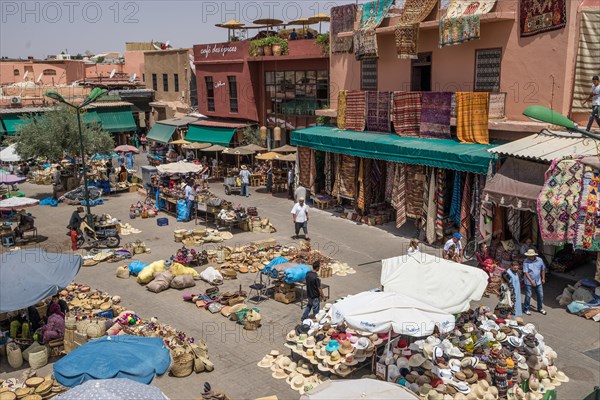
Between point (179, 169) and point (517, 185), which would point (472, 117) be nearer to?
point (517, 185)

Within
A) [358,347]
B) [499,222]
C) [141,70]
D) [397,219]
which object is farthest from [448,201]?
[141,70]

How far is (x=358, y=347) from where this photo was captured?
10773 mm

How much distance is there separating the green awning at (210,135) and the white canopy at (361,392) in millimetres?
26902

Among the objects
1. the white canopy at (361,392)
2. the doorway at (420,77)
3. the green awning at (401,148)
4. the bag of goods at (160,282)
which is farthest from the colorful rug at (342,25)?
the white canopy at (361,392)

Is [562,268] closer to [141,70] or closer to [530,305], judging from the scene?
[530,305]

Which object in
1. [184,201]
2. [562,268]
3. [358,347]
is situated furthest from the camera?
[184,201]

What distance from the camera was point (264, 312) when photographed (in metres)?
14.0

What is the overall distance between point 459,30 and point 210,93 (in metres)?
21.6

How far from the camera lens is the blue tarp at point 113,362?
331 inches

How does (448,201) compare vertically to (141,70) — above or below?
below

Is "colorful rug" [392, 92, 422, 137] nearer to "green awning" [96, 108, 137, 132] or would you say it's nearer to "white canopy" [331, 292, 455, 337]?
"white canopy" [331, 292, 455, 337]

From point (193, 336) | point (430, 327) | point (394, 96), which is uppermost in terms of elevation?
point (394, 96)

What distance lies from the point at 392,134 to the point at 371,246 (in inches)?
185

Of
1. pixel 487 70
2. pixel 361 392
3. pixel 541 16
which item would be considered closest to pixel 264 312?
pixel 361 392
